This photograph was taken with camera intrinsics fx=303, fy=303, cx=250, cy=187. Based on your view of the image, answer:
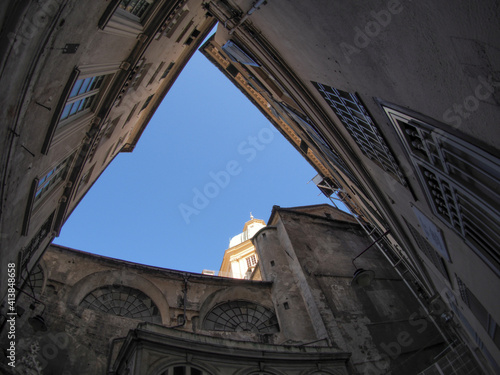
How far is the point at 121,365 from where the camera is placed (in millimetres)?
10359

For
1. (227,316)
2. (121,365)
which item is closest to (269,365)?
(121,365)

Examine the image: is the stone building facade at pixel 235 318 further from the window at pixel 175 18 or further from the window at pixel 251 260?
the window at pixel 251 260

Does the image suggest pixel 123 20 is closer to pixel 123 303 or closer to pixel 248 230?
pixel 123 303

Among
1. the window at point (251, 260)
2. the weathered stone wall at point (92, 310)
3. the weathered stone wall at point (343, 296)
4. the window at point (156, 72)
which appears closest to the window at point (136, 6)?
the window at point (156, 72)

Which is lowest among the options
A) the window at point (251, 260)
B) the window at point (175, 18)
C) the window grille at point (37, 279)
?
the window grille at point (37, 279)

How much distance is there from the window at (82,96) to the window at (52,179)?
1.93m

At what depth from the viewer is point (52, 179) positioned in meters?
9.86

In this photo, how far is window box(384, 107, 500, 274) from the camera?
3277mm

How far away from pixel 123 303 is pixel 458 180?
17292 millimetres

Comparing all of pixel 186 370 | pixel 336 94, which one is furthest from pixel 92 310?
pixel 336 94

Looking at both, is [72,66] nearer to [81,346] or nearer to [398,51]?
[398,51]

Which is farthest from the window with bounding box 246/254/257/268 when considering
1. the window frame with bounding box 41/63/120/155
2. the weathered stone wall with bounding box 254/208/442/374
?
the window frame with bounding box 41/63/120/155

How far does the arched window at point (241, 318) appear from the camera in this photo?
58.1ft

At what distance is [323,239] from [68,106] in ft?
62.6
